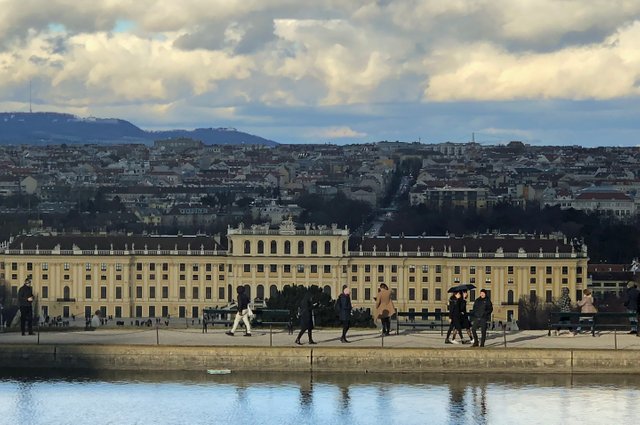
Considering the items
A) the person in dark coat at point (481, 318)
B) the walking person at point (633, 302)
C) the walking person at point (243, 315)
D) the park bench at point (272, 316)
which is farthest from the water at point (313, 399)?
the walking person at point (633, 302)

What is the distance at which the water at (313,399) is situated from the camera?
2731cm

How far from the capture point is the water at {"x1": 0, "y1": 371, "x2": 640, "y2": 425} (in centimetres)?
2731

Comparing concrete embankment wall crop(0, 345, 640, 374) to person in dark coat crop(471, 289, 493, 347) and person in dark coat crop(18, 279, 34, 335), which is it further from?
person in dark coat crop(18, 279, 34, 335)

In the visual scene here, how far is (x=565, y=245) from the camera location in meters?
105

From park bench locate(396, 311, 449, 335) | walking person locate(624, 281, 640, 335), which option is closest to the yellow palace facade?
park bench locate(396, 311, 449, 335)

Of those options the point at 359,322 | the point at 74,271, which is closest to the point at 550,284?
the point at 74,271

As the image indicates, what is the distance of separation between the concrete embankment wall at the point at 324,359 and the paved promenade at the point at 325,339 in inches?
21.5

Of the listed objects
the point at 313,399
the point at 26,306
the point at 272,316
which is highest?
the point at 26,306

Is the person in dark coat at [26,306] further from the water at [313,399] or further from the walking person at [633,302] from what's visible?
the walking person at [633,302]

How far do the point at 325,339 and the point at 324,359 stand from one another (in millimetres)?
2519

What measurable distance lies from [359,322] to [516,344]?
14442 mm

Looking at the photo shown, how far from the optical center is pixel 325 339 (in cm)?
3262

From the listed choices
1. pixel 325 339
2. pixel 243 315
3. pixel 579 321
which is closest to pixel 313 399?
pixel 325 339

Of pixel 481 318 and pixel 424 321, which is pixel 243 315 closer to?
pixel 481 318
